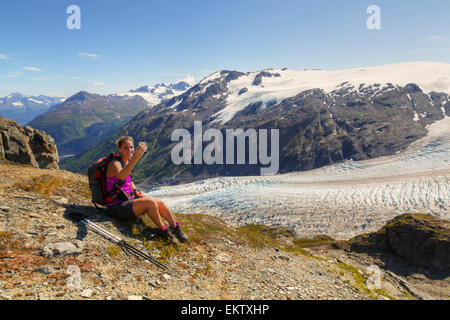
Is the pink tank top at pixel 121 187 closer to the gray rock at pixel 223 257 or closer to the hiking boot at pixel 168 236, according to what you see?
the hiking boot at pixel 168 236

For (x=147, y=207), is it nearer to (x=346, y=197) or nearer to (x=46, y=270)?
(x=46, y=270)

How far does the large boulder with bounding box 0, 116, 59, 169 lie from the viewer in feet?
81.0

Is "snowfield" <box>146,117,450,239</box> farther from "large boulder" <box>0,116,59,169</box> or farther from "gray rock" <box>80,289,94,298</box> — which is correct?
"gray rock" <box>80,289,94,298</box>

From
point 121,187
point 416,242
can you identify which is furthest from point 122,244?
point 416,242

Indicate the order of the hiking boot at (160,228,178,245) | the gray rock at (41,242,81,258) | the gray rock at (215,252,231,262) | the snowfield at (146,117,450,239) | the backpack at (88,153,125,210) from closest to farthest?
the gray rock at (41,242,81,258)
the backpack at (88,153,125,210)
the hiking boot at (160,228,178,245)
the gray rock at (215,252,231,262)
the snowfield at (146,117,450,239)

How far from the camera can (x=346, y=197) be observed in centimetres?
9875

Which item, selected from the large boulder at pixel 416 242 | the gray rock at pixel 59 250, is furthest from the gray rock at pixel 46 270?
the large boulder at pixel 416 242

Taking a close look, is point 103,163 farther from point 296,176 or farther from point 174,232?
point 296,176

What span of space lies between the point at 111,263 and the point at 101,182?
3.14 metres

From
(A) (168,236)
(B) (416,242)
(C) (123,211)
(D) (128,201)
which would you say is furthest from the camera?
(B) (416,242)

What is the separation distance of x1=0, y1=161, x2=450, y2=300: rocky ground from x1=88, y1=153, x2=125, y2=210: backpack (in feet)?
3.73

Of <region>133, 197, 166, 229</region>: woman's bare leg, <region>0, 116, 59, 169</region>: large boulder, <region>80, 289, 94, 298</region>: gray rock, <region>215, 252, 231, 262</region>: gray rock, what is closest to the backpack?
<region>133, 197, 166, 229</region>: woman's bare leg

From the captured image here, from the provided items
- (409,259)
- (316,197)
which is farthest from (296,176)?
(409,259)
